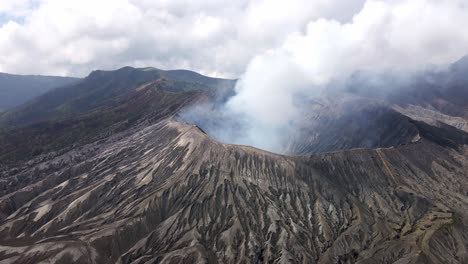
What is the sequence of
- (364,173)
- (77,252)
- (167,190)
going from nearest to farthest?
(77,252), (167,190), (364,173)

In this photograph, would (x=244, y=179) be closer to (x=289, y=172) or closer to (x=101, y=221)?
(x=289, y=172)

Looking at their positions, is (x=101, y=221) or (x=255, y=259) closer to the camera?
(x=255, y=259)

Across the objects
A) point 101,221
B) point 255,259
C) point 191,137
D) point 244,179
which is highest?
point 191,137

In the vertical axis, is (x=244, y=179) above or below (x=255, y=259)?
above

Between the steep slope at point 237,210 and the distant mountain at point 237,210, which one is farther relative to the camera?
the steep slope at point 237,210

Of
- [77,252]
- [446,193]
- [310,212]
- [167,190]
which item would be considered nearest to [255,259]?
[310,212]

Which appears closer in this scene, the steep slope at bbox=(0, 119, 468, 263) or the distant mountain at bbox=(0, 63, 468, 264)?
the distant mountain at bbox=(0, 63, 468, 264)

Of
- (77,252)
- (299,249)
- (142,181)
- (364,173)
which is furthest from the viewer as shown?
(364,173)
